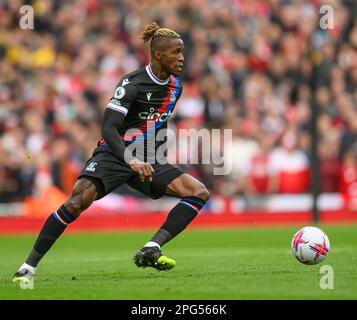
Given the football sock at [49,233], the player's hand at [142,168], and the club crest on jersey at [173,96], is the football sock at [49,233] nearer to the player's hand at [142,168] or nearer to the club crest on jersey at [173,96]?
the player's hand at [142,168]

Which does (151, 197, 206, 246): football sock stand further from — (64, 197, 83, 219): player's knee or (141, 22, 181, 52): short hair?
(141, 22, 181, 52): short hair

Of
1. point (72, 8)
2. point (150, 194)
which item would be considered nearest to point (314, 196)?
point (72, 8)

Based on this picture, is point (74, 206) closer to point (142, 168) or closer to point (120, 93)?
point (142, 168)

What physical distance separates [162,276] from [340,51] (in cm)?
1336

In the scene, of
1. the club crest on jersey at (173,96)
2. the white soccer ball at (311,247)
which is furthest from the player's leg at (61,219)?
the white soccer ball at (311,247)

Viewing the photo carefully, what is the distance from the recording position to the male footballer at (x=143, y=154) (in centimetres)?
937

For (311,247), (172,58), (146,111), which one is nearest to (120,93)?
(146,111)

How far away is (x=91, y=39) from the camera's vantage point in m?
21.0

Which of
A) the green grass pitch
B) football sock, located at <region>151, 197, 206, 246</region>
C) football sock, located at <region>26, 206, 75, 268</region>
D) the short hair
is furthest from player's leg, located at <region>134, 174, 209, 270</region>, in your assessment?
the short hair

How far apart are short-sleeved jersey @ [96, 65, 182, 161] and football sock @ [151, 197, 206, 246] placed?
621 mm

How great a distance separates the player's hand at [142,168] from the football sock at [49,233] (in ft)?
2.58

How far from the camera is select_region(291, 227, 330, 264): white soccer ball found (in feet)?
30.9

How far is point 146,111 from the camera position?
9.83 m
